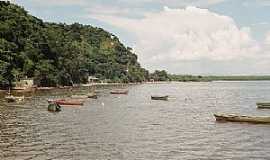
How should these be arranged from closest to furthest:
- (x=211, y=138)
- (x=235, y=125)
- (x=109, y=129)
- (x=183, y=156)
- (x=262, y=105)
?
(x=183, y=156) → (x=211, y=138) → (x=109, y=129) → (x=235, y=125) → (x=262, y=105)

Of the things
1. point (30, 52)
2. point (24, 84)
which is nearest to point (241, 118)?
point (24, 84)

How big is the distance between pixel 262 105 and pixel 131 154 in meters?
53.0

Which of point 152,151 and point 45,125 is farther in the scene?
point 45,125

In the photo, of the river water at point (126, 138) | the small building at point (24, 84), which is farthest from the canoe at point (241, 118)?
the small building at point (24, 84)

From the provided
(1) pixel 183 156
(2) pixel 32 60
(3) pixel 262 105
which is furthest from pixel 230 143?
(2) pixel 32 60

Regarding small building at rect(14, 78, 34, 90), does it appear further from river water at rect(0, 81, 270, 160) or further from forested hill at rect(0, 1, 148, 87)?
river water at rect(0, 81, 270, 160)

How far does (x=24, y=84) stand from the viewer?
125 metres

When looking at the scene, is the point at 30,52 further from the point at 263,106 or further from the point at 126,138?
the point at 126,138

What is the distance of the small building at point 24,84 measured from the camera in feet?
401

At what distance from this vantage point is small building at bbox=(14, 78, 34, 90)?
122100 mm

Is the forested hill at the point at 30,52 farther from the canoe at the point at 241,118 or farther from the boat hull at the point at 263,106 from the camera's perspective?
the canoe at the point at 241,118

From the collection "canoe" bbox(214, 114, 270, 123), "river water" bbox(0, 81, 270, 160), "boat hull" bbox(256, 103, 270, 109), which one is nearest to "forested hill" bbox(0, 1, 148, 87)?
"boat hull" bbox(256, 103, 270, 109)

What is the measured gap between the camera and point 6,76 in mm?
120438

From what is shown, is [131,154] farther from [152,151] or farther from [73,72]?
[73,72]
